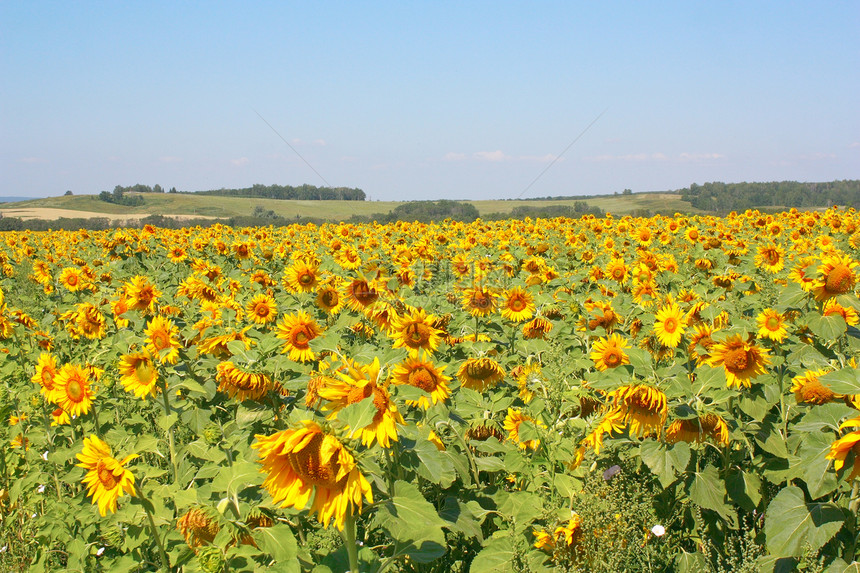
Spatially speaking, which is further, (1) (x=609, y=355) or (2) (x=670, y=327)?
(2) (x=670, y=327)

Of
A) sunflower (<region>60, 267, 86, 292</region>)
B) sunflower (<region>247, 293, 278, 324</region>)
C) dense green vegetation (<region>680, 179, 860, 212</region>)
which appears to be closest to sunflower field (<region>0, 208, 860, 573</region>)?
sunflower (<region>247, 293, 278, 324</region>)

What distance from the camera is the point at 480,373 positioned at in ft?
10.8

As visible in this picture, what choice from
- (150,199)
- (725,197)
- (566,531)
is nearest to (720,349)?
(566,531)

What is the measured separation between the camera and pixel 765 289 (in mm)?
5586

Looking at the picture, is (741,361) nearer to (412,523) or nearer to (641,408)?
(641,408)

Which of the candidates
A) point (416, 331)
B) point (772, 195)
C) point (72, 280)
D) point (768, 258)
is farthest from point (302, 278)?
point (772, 195)

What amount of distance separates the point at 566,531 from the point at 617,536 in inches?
10.7

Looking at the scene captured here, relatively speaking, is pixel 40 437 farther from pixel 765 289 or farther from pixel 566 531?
pixel 765 289

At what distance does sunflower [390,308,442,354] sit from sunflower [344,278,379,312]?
0.86 metres

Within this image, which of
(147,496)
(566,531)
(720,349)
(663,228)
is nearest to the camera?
(566,531)

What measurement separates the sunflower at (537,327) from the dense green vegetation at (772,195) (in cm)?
2364

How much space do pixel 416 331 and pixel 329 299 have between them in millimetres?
2048

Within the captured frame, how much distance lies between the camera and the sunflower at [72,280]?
8085mm

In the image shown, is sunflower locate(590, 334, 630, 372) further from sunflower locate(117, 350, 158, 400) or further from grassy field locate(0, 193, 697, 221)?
grassy field locate(0, 193, 697, 221)
